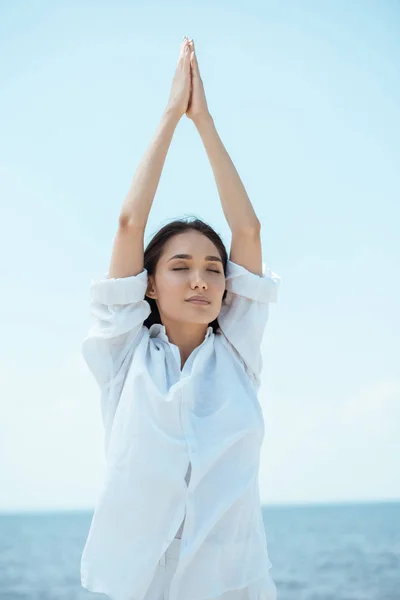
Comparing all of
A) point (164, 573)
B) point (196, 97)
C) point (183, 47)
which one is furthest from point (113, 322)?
point (183, 47)

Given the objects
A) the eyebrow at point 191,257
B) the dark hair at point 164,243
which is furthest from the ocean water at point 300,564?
the eyebrow at point 191,257

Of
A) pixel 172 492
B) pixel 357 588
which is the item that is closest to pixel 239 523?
pixel 172 492

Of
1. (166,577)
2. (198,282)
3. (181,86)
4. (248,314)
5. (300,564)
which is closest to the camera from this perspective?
(166,577)

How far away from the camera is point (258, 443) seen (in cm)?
283

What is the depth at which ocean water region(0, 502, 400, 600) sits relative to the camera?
728 inches

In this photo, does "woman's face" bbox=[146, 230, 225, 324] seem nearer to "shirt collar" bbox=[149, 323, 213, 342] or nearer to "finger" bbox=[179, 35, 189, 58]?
"shirt collar" bbox=[149, 323, 213, 342]

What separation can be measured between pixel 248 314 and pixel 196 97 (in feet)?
2.92

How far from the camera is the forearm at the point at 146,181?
2963 millimetres

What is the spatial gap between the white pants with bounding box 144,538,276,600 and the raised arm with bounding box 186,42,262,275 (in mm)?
1064

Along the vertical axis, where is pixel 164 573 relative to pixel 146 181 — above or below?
below

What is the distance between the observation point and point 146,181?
119 inches

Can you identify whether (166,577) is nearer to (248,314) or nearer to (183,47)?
(248,314)

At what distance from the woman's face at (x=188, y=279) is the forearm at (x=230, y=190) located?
0.14m

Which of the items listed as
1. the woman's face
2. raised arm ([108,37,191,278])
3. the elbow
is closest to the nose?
the woman's face
